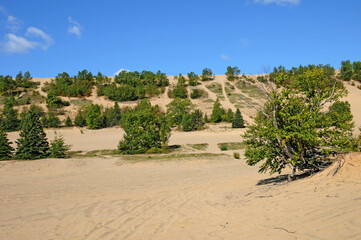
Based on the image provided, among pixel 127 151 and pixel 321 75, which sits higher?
pixel 321 75

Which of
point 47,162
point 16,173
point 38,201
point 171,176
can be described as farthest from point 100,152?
point 38,201

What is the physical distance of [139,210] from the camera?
9.47 m

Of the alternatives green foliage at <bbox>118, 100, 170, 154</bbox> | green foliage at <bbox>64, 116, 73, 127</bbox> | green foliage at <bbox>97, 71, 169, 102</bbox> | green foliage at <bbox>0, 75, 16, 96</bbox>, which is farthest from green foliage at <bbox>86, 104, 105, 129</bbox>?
green foliage at <bbox>0, 75, 16, 96</bbox>

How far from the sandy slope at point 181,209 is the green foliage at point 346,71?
8413 cm

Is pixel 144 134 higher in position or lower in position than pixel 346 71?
lower

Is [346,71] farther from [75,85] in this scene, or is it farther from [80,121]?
[75,85]

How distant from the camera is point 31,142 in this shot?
79.3 ft

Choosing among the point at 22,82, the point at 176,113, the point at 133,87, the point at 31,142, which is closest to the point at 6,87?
the point at 22,82

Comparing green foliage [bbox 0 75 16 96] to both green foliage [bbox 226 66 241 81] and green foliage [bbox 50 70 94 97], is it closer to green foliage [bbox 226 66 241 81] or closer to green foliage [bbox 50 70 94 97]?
green foliage [bbox 50 70 94 97]

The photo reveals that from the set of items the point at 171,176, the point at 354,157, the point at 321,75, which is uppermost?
the point at 321,75

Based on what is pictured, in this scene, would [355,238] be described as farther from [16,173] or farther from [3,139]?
[3,139]

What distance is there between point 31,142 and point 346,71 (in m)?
88.8

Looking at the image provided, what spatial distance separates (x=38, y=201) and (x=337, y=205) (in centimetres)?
1077

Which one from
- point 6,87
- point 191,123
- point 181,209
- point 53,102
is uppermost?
point 6,87
